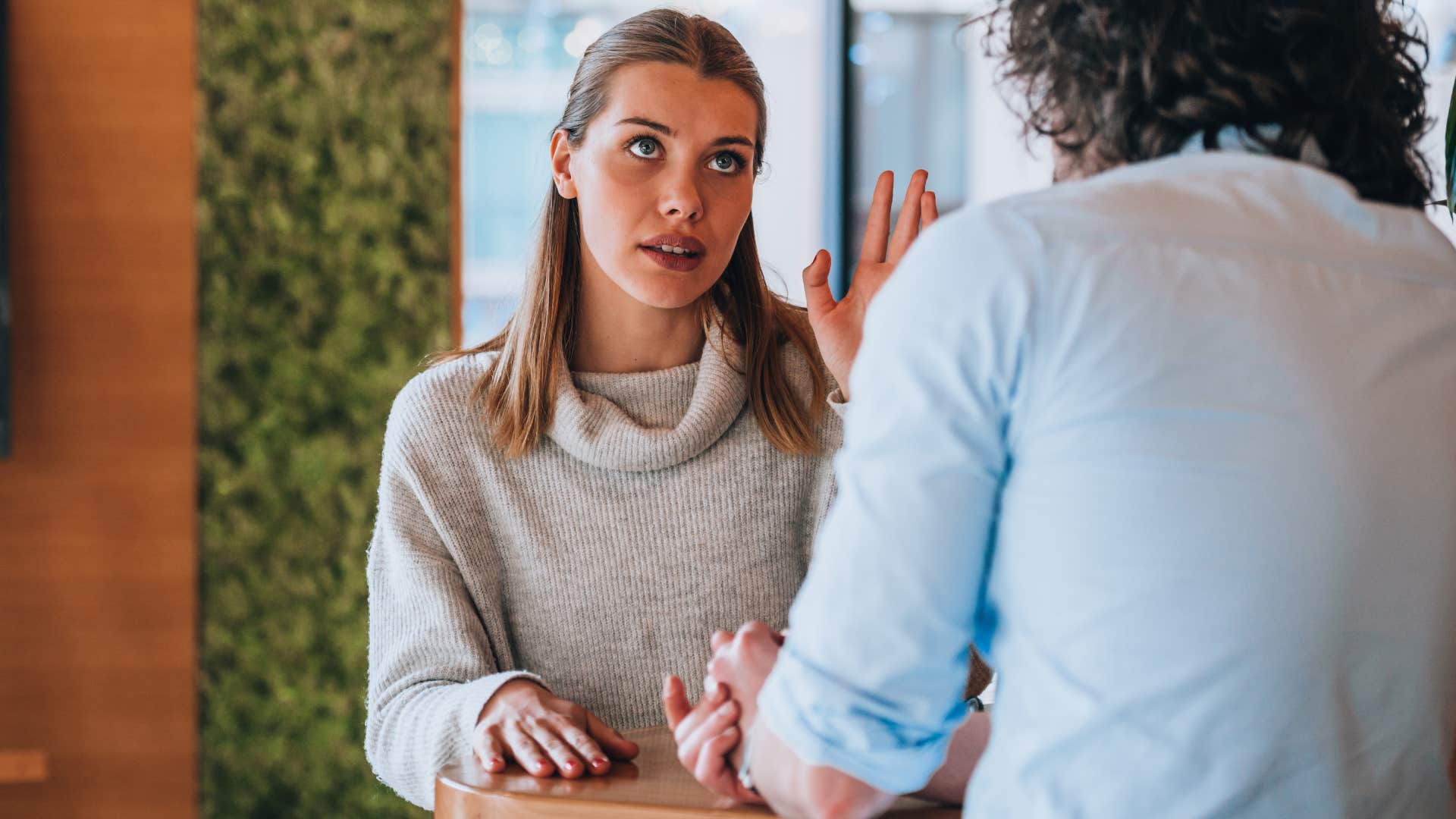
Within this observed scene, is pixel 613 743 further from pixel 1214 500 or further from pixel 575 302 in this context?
pixel 575 302

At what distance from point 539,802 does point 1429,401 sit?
2.22 ft

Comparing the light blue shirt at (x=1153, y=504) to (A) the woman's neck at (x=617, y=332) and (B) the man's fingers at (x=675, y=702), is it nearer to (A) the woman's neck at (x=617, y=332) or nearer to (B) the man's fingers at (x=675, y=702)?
(B) the man's fingers at (x=675, y=702)

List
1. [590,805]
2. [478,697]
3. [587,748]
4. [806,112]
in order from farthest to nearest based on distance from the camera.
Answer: [806,112], [478,697], [587,748], [590,805]

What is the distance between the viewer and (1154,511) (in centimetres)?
72

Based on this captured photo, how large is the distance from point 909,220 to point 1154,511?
725mm

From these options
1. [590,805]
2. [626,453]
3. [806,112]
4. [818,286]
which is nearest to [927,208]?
[818,286]

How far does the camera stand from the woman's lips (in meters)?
1.57

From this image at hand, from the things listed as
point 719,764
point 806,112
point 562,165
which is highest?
point 806,112

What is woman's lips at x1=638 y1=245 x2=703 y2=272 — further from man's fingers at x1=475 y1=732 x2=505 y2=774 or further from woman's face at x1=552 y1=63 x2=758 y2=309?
man's fingers at x1=475 y1=732 x2=505 y2=774

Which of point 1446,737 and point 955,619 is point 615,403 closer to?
point 955,619

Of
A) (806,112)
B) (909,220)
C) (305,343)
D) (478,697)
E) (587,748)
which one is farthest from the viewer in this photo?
(806,112)

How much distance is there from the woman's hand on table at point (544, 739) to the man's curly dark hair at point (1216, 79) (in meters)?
0.63

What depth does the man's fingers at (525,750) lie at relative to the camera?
3.53 ft

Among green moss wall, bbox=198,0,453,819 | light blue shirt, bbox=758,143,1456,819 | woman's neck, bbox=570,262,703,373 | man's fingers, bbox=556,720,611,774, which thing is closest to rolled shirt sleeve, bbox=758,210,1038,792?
light blue shirt, bbox=758,143,1456,819
